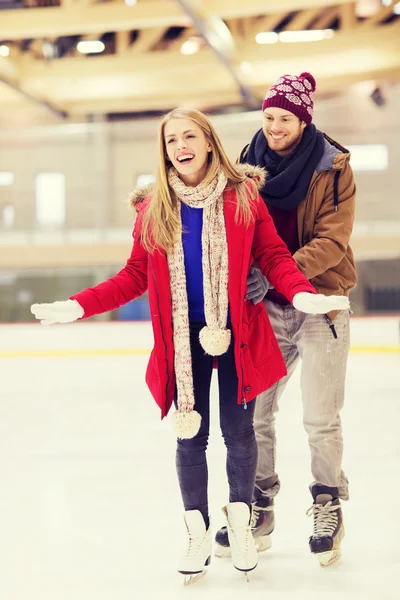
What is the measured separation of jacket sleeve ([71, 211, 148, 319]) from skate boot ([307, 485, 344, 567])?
2.49 feet

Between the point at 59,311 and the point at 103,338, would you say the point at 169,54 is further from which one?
the point at 59,311

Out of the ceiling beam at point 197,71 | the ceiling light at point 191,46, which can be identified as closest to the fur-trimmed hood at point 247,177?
the ceiling beam at point 197,71

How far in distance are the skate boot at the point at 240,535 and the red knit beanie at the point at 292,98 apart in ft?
3.47

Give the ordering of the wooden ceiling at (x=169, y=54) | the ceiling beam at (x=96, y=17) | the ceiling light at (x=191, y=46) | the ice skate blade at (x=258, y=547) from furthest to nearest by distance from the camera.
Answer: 1. the ceiling light at (x=191, y=46)
2. the wooden ceiling at (x=169, y=54)
3. the ceiling beam at (x=96, y=17)
4. the ice skate blade at (x=258, y=547)

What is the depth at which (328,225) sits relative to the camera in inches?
82.0

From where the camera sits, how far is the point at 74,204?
12.2m

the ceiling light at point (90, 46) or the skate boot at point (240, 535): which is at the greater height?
the ceiling light at point (90, 46)

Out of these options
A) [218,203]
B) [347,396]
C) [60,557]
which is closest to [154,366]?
[218,203]

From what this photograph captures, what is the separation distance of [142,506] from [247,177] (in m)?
1.24

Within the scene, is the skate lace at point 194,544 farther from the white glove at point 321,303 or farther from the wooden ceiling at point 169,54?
the wooden ceiling at point 169,54

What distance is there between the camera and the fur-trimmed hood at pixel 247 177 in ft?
6.60

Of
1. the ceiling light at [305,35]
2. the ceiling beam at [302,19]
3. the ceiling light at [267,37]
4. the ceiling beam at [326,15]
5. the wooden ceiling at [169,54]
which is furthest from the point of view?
A: the ceiling light at [267,37]

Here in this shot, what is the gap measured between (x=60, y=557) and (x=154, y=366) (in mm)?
622

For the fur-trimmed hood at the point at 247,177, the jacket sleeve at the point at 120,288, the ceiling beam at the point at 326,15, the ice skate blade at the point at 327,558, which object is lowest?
the ice skate blade at the point at 327,558
